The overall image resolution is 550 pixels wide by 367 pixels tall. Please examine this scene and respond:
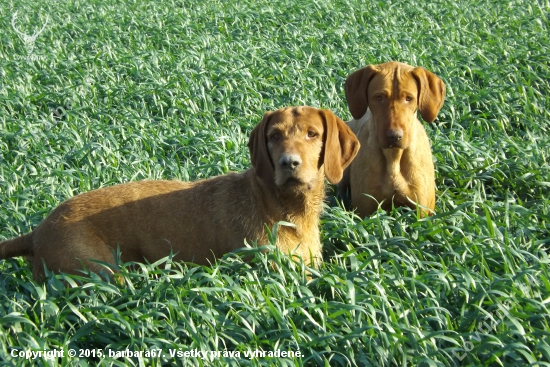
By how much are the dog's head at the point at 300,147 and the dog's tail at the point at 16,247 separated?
1575 millimetres

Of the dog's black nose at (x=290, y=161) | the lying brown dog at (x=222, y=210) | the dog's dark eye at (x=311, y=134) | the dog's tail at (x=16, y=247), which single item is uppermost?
the dog's dark eye at (x=311, y=134)

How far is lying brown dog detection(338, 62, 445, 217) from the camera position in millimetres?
6102

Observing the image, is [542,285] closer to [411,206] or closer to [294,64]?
[411,206]

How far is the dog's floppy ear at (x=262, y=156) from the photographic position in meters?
5.18

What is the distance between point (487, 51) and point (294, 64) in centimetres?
260

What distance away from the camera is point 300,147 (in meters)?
5.09

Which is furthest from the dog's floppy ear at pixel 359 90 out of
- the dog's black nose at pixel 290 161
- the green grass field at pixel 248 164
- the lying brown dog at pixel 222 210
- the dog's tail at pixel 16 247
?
the dog's tail at pixel 16 247

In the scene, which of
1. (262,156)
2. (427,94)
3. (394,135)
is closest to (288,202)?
(262,156)

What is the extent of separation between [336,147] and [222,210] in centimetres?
Answer: 90

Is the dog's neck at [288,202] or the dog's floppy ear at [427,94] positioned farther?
the dog's floppy ear at [427,94]

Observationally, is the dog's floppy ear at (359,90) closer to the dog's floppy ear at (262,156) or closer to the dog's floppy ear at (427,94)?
the dog's floppy ear at (427,94)

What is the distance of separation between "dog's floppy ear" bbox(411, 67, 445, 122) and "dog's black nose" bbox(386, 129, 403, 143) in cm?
35

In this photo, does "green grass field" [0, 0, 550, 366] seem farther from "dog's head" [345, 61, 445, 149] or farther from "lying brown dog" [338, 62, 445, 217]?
"dog's head" [345, 61, 445, 149]

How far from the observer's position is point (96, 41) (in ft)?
37.2
